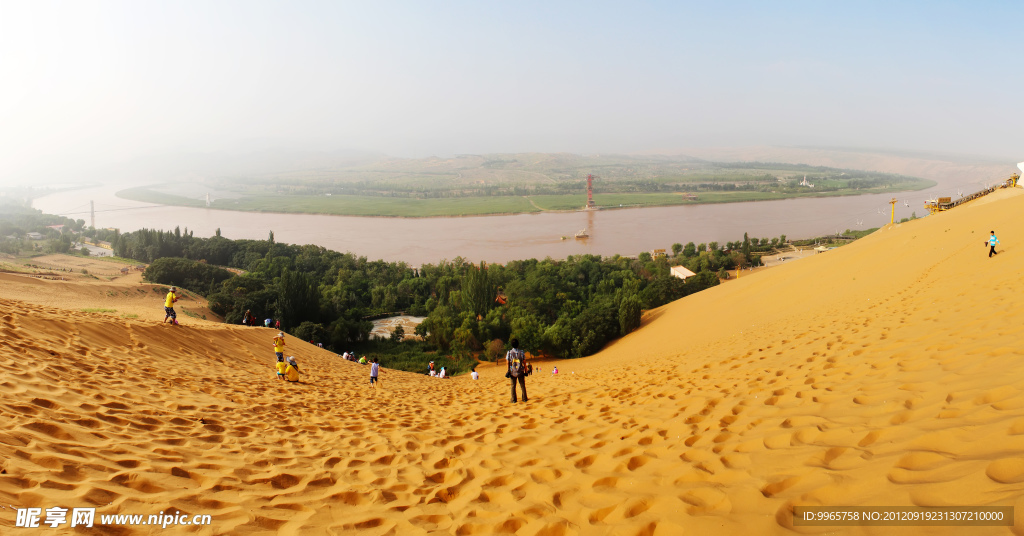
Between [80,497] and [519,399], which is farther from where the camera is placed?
[519,399]

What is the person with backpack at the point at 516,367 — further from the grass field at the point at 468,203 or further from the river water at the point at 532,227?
the grass field at the point at 468,203

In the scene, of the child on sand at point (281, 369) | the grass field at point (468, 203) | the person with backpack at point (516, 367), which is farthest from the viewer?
the grass field at point (468, 203)

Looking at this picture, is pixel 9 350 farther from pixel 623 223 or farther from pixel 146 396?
pixel 623 223

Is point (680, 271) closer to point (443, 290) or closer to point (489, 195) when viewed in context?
point (443, 290)

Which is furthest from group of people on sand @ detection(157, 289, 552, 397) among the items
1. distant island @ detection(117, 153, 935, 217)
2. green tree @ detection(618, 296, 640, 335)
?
distant island @ detection(117, 153, 935, 217)

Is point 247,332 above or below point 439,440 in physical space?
below

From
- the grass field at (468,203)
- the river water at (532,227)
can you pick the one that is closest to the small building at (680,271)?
the river water at (532,227)

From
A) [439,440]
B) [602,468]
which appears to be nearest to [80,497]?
[439,440]
